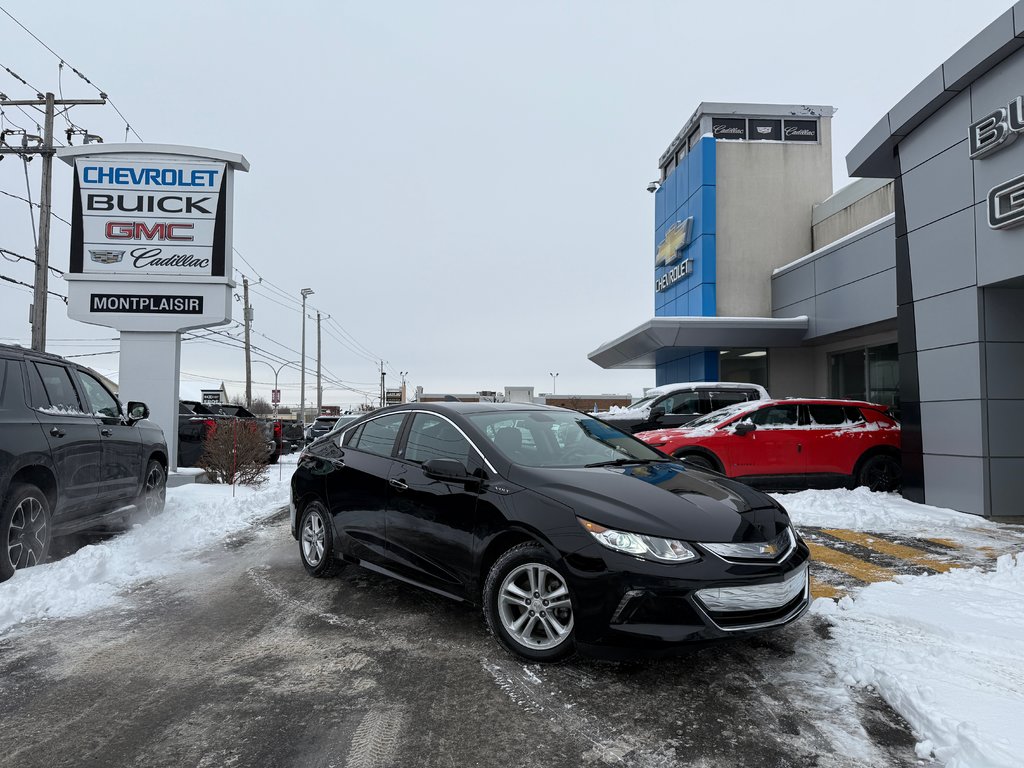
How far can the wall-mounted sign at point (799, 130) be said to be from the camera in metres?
22.2

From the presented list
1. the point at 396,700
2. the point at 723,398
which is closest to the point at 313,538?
the point at 396,700

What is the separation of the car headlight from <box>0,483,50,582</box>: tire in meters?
4.61

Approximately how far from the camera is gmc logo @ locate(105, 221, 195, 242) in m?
12.1

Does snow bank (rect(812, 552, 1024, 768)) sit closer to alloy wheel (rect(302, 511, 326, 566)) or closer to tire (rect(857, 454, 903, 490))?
alloy wheel (rect(302, 511, 326, 566))

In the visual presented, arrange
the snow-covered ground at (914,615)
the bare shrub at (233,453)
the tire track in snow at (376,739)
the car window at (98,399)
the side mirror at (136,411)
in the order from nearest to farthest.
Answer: the tire track in snow at (376,739) → the snow-covered ground at (914,615) → the car window at (98,399) → the side mirror at (136,411) → the bare shrub at (233,453)

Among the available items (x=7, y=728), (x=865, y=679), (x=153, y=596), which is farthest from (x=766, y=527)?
(x=153, y=596)

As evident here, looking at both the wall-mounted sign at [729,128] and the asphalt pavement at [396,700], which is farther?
the wall-mounted sign at [729,128]

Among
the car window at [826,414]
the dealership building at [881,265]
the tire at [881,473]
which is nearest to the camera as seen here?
the dealership building at [881,265]

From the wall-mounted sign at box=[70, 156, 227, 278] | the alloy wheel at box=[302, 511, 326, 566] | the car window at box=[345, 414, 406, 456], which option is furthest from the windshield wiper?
the wall-mounted sign at box=[70, 156, 227, 278]

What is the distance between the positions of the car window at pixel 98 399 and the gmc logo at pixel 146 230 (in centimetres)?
606

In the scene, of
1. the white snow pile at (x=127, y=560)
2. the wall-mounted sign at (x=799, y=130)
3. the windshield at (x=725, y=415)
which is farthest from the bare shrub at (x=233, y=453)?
the wall-mounted sign at (x=799, y=130)

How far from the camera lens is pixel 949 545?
6.89 m

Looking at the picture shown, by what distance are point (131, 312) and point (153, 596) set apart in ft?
28.6

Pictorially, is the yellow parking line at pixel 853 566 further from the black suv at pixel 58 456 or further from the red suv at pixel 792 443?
the black suv at pixel 58 456
